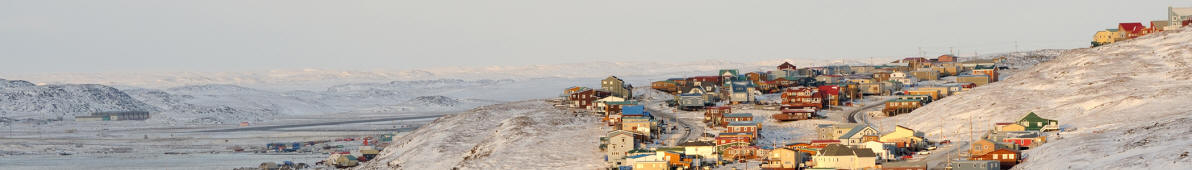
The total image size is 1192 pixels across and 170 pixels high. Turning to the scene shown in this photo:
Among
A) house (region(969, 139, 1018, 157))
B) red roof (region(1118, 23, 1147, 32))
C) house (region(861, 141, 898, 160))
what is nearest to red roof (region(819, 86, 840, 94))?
house (region(861, 141, 898, 160))

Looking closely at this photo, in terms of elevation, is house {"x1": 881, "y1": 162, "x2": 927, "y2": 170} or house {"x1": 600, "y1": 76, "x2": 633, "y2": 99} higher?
house {"x1": 600, "y1": 76, "x2": 633, "y2": 99}

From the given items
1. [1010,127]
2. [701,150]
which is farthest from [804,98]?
[701,150]

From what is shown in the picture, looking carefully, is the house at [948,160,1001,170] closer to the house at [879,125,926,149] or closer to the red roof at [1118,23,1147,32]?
the house at [879,125,926,149]

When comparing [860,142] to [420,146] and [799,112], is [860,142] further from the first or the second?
[420,146]

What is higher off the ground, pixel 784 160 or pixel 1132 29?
pixel 1132 29

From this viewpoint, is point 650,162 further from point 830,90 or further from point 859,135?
point 830,90

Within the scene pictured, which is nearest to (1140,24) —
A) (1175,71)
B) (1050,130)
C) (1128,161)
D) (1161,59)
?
(1161,59)

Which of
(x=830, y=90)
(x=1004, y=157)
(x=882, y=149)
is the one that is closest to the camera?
(x=1004, y=157)
